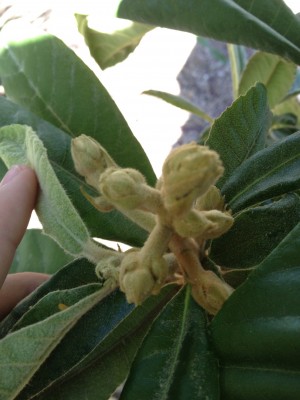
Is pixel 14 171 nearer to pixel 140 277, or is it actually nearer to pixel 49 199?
pixel 49 199

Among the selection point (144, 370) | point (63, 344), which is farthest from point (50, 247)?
point (144, 370)

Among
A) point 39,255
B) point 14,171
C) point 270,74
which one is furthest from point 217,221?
point 270,74

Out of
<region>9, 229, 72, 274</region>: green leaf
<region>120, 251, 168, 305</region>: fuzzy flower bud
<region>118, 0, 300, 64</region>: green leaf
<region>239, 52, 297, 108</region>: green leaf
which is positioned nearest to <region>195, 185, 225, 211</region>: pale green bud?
<region>120, 251, 168, 305</region>: fuzzy flower bud

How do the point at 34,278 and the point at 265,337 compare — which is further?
the point at 34,278

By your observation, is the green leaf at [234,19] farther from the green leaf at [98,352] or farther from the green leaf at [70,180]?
the green leaf at [98,352]

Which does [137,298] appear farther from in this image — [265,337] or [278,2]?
[278,2]

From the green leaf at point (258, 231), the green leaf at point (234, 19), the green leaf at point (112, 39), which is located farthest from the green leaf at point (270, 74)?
the green leaf at point (258, 231)

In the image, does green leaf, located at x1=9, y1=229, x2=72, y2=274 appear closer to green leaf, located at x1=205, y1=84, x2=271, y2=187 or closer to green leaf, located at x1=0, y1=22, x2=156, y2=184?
green leaf, located at x1=0, y1=22, x2=156, y2=184

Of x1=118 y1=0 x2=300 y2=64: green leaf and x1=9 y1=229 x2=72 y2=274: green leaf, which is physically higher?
x1=118 y1=0 x2=300 y2=64: green leaf
